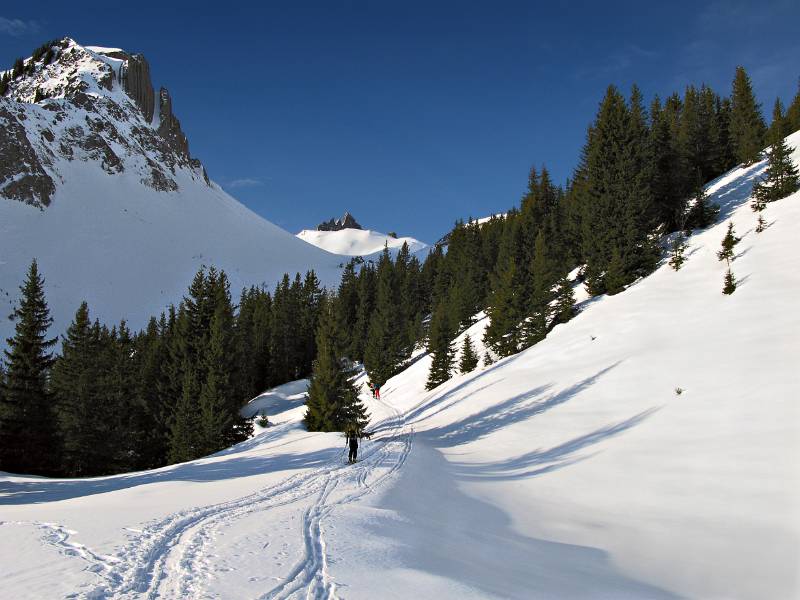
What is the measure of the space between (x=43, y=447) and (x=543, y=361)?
3098 cm

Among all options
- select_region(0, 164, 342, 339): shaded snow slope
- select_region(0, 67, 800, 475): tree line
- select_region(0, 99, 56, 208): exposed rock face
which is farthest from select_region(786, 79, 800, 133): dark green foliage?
select_region(0, 99, 56, 208): exposed rock face

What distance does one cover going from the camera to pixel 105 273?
94.7 m

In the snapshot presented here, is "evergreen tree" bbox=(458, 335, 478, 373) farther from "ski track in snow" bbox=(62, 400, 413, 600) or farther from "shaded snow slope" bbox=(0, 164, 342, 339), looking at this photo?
"shaded snow slope" bbox=(0, 164, 342, 339)

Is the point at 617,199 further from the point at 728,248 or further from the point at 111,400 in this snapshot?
the point at 111,400

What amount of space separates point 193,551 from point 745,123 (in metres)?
63.4

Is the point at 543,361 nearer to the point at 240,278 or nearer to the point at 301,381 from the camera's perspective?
the point at 301,381

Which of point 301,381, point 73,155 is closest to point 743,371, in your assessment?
point 301,381

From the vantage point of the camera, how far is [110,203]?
116875 millimetres

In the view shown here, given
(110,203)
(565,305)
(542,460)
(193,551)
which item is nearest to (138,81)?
(110,203)

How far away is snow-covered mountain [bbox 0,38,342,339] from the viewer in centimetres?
8919

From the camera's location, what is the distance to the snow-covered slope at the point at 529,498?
6.61 m

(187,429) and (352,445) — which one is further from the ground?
(187,429)

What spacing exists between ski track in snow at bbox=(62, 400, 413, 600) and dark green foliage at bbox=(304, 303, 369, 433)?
13.6m

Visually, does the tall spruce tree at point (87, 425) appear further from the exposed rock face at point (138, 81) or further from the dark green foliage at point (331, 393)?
the exposed rock face at point (138, 81)
